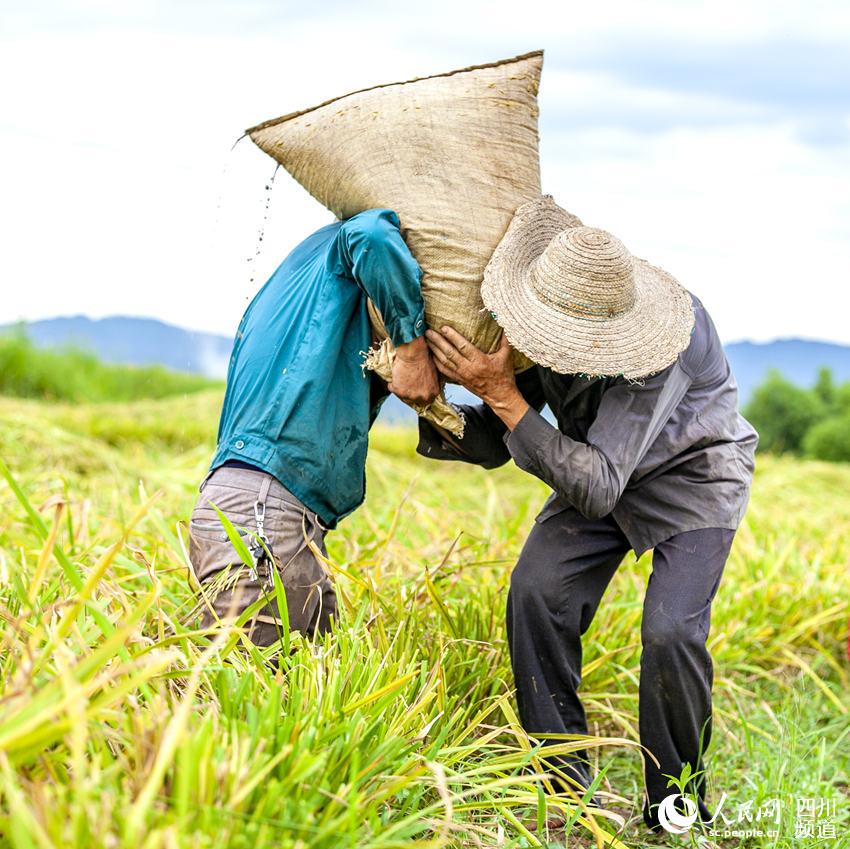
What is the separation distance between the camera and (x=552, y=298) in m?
2.48

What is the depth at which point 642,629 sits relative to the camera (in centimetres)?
273

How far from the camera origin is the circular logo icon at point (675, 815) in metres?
2.63

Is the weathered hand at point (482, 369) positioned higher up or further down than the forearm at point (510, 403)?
higher up

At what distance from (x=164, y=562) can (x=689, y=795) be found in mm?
1767

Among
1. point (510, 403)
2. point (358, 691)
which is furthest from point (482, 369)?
point (358, 691)

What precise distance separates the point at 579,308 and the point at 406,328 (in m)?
0.42

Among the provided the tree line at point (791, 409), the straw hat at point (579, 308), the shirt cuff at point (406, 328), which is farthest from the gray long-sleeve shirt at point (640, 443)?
the tree line at point (791, 409)

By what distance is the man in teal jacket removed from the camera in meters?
2.60

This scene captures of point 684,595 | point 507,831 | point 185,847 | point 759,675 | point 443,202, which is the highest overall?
point 443,202

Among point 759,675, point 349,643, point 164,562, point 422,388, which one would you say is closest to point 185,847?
point 349,643

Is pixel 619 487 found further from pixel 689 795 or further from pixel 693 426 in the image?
pixel 689 795

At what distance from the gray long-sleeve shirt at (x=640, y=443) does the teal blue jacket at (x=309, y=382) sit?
32cm

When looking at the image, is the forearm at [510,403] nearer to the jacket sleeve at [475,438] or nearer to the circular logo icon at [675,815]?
the jacket sleeve at [475,438]

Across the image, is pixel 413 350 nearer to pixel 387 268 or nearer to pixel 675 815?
pixel 387 268
